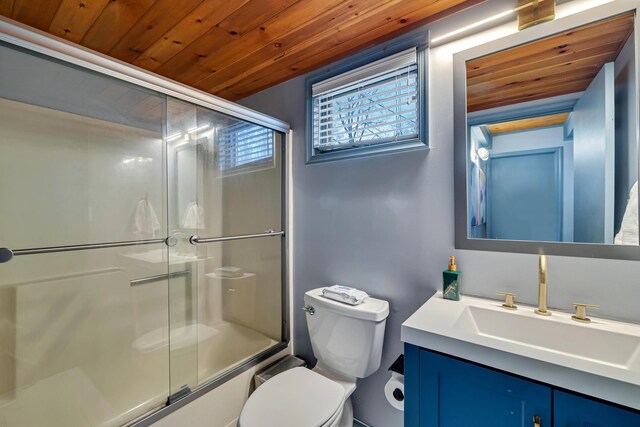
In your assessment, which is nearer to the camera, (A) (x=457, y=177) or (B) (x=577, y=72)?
(B) (x=577, y=72)

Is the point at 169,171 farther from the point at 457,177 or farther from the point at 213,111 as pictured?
the point at 457,177

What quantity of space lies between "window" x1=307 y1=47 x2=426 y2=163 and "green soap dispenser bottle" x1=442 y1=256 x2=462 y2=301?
609mm

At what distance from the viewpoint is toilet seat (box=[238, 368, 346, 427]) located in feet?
3.55

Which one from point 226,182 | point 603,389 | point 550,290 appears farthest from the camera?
point 226,182

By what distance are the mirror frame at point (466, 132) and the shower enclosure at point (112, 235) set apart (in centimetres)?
111

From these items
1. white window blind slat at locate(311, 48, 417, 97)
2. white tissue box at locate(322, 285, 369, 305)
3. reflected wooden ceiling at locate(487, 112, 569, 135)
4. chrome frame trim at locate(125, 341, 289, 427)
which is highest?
white window blind slat at locate(311, 48, 417, 97)

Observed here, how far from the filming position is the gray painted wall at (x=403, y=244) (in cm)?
101

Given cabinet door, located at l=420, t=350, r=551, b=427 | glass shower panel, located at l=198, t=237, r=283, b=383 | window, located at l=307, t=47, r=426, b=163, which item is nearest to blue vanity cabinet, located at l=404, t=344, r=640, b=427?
cabinet door, located at l=420, t=350, r=551, b=427

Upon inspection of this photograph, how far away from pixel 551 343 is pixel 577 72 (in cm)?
101

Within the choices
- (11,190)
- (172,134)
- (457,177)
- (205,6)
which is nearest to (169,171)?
(172,134)

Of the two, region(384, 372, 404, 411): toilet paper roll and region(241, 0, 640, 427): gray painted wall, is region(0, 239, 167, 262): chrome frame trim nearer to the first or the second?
region(241, 0, 640, 427): gray painted wall

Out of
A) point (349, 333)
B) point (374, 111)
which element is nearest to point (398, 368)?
point (349, 333)

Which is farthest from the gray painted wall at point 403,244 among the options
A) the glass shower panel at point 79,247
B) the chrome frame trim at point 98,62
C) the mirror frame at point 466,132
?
the glass shower panel at point 79,247

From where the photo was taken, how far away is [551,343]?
94 cm
